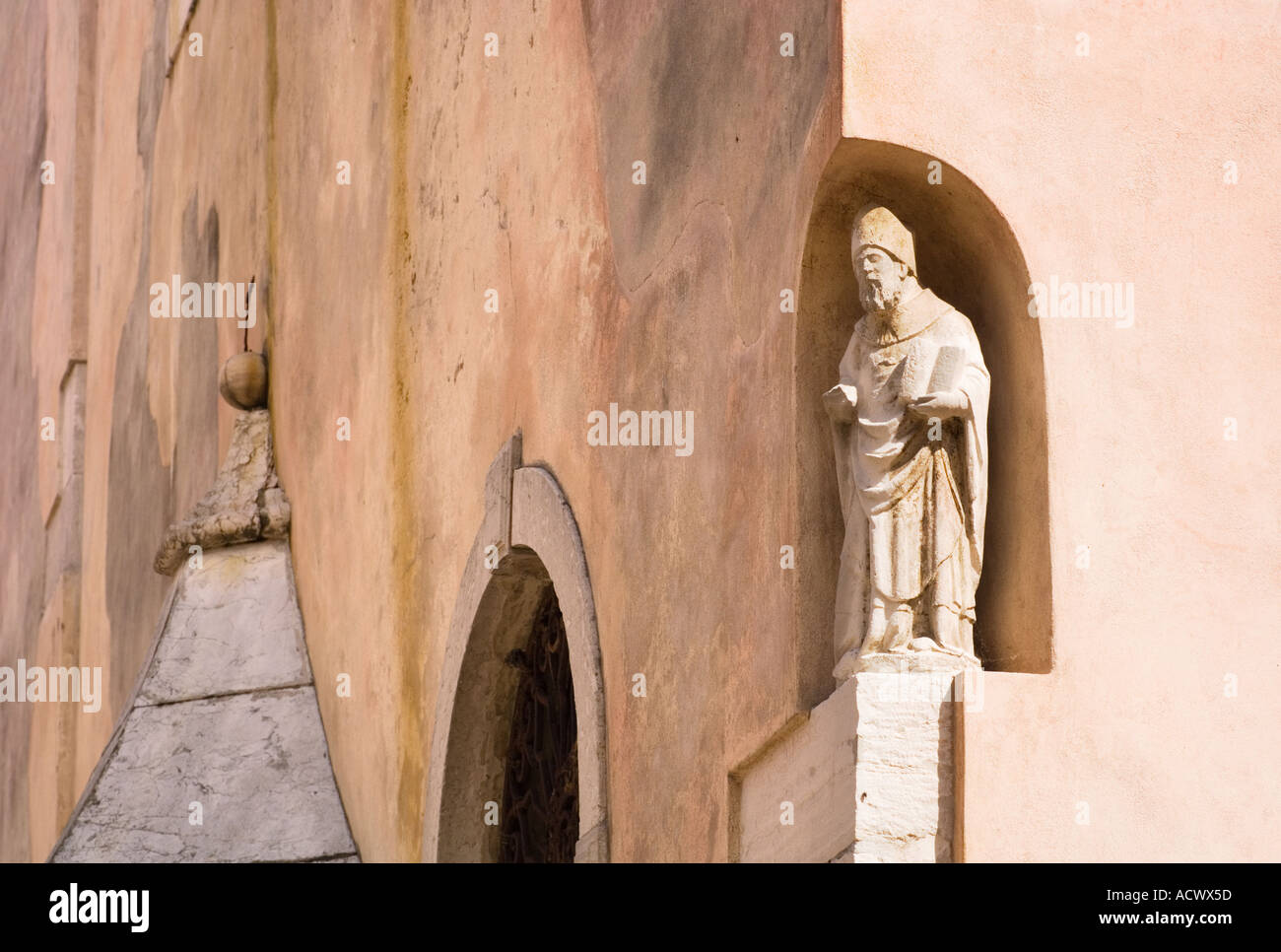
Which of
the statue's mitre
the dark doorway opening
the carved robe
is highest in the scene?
the statue's mitre

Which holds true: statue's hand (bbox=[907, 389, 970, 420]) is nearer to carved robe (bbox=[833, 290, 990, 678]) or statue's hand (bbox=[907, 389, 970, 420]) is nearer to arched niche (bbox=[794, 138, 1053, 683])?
carved robe (bbox=[833, 290, 990, 678])

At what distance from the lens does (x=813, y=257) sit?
201 inches

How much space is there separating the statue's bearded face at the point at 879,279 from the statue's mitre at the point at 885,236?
0.04 ft

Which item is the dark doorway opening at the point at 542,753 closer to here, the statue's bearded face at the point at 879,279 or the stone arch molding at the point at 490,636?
the stone arch molding at the point at 490,636

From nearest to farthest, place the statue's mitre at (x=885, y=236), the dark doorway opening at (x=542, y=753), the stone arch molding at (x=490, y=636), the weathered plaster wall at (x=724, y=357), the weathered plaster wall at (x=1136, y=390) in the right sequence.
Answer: the weathered plaster wall at (x=1136, y=390) < the weathered plaster wall at (x=724, y=357) < the statue's mitre at (x=885, y=236) < the stone arch molding at (x=490, y=636) < the dark doorway opening at (x=542, y=753)

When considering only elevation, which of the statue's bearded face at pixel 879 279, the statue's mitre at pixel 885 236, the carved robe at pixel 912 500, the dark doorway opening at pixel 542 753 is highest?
the statue's mitre at pixel 885 236

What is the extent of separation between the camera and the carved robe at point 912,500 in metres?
4.71

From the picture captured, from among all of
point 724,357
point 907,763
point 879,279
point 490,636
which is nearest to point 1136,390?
point 879,279

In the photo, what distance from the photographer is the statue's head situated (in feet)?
16.1

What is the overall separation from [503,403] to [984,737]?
301 cm

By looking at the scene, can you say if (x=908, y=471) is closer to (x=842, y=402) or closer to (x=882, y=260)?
(x=842, y=402)

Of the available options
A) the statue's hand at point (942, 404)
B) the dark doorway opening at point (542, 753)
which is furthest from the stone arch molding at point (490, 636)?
the statue's hand at point (942, 404)

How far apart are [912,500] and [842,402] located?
0.27 meters

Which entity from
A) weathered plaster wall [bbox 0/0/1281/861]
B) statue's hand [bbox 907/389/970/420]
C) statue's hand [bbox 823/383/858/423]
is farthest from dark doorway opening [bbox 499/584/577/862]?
statue's hand [bbox 907/389/970/420]
